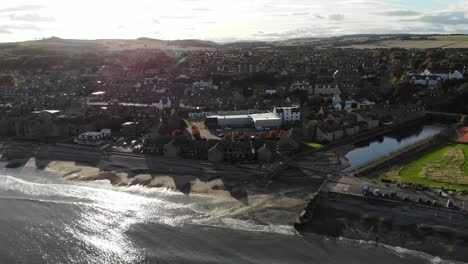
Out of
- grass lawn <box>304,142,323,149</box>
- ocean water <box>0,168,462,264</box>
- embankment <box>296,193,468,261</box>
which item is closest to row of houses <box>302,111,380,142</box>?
grass lawn <box>304,142,323,149</box>

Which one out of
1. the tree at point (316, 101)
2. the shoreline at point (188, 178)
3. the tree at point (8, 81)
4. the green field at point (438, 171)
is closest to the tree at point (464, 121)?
the green field at point (438, 171)

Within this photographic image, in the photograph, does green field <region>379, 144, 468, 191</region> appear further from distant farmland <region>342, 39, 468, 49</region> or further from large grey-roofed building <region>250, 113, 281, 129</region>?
distant farmland <region>342, 39, 468, 49</region>

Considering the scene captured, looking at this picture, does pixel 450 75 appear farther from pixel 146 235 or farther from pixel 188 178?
pixel 146 235

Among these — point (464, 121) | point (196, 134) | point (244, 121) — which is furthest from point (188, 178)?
point (464, 121)

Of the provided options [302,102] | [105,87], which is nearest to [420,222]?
[302,102]

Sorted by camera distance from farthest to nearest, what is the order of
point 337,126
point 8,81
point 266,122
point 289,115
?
point 8,81 → point 289,115 → point 266,122 → point 337,126

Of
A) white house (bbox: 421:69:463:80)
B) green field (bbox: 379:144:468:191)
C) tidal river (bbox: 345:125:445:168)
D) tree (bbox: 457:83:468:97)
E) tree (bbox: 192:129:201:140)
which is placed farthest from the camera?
white house (bbox: 421:69:463:80)

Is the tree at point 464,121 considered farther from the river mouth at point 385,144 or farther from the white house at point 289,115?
the white house at point 289,115
